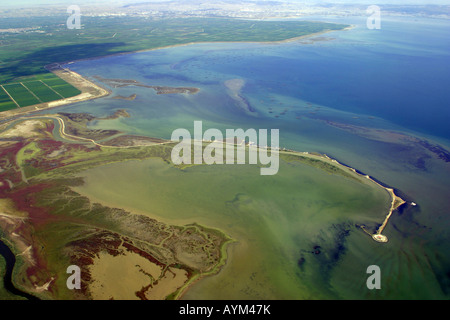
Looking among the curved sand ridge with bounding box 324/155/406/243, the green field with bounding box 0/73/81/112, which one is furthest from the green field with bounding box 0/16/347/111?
the curved sand ridge with bounding box 324/155/406/243

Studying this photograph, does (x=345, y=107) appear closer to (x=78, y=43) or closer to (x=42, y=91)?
(x=42, y=91)

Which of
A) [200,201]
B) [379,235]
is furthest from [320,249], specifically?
[200,201]

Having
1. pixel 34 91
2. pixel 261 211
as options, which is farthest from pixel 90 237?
pixel 34 91

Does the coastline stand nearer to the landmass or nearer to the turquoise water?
the turquoise water

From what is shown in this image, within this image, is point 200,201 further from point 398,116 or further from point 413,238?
point 398,116
